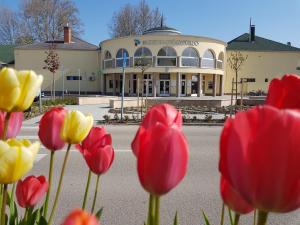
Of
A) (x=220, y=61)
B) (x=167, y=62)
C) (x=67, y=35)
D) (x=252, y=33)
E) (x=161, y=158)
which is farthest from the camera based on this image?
(x=252, y=33)

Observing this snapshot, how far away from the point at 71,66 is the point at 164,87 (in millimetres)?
13633

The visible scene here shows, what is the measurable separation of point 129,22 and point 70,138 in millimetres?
57612

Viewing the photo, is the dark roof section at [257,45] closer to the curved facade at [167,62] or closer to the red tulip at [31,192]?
the curved facade at [167,62]

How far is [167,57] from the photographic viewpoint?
4244cm

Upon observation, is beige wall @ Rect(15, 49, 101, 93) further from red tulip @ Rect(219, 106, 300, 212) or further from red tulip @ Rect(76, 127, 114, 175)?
red tulip @ Rect(219, 106, 300, 212)

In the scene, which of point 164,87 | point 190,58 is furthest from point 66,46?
point 190,58

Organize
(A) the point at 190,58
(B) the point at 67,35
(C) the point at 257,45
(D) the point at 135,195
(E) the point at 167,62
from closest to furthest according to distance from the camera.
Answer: (D) the point at 135,195
(E) the point at 167,62
(A) the point at 190,58
(B) the point at 67,35
(C) the point at 257,45

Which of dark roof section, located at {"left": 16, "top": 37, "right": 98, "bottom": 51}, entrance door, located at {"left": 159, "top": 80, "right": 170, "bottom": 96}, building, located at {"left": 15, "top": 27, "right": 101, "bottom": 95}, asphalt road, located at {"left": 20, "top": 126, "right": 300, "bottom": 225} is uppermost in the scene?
dark roof section, located at {"left": 16, "top": 37, "right": 98, "bottom": 51}

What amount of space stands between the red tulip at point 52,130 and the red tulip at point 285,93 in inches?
25.3

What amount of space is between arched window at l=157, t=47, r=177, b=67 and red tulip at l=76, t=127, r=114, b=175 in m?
41.7

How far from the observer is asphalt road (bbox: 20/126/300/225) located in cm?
498

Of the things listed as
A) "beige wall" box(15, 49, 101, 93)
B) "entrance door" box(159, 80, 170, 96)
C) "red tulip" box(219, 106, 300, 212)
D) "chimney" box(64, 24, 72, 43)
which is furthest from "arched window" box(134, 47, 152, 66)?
"red tulip" box(219, 106, 300, 212)

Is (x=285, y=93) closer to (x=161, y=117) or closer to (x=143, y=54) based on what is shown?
(x=161, y=117)

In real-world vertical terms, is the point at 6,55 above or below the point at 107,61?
above
